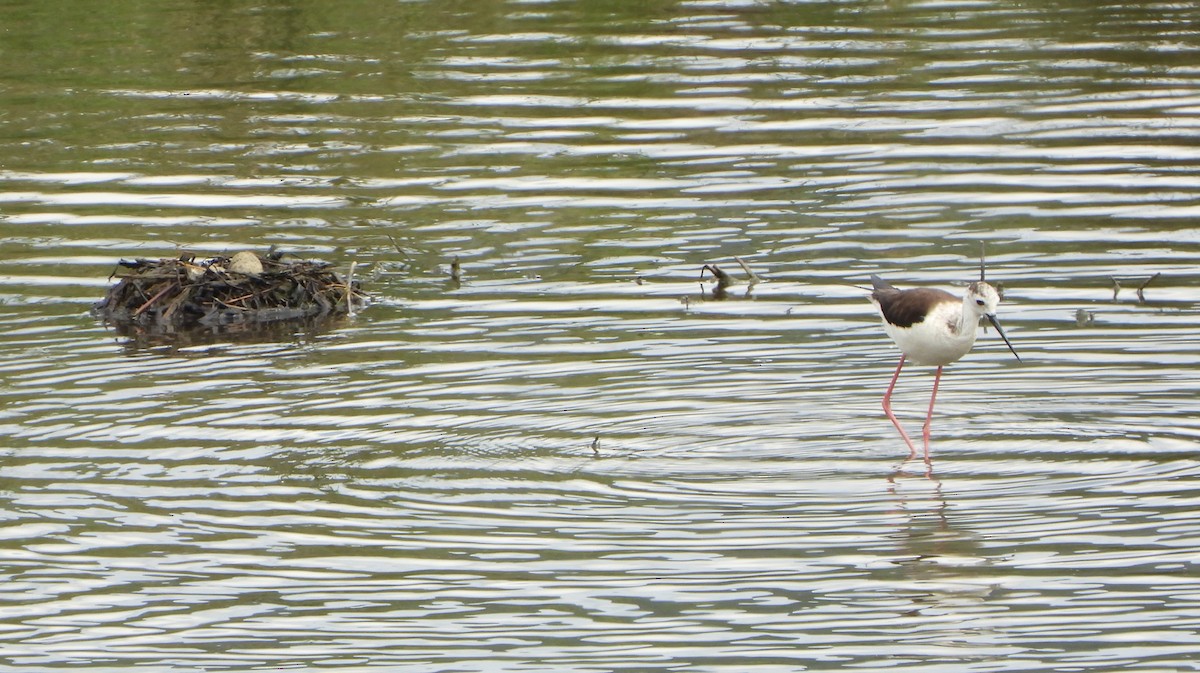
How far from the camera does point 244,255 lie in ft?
47.0

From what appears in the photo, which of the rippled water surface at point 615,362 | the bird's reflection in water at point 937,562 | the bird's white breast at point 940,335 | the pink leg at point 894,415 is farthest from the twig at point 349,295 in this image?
the bird's reflection in water at point 937,562

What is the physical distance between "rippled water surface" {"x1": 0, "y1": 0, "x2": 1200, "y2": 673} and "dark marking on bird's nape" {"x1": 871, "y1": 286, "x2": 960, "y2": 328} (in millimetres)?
578

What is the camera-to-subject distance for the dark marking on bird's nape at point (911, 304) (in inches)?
434

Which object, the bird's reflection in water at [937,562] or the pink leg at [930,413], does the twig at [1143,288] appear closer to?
the pink leg at [930,413]

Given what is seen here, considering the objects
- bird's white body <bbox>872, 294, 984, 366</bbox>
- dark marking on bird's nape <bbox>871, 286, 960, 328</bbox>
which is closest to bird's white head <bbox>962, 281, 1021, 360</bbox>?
bird's white body <bbox>872, 294, 984, 366</bbox>

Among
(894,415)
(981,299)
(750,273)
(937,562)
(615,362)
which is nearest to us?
(937,562)

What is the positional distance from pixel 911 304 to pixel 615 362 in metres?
2.03

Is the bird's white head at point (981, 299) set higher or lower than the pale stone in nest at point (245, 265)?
lower

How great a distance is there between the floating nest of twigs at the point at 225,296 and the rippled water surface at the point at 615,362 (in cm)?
40

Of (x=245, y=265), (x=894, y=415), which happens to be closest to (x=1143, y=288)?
(x=894, y=415)

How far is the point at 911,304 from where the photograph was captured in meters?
11.1

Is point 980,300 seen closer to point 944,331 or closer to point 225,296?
point 944,331

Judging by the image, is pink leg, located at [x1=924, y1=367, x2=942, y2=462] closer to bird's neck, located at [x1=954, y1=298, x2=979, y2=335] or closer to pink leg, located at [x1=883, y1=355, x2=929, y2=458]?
pink leg, located at [x1=883, y1=355, x2=929, y2=458]

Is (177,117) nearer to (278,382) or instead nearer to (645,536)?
(278,382)
